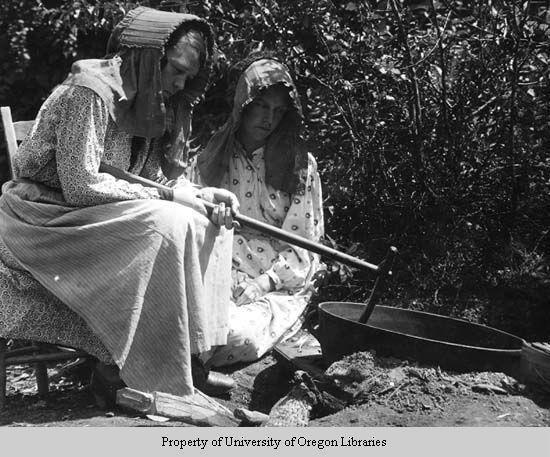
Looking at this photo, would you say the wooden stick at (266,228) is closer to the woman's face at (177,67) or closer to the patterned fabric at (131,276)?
the patterned fabric at (131,276)

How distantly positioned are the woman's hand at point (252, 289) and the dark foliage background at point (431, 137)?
1.68 feet

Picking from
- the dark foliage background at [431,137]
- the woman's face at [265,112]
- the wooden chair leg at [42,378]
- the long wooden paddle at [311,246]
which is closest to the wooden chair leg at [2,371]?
the wooden chair leg at [42,378]

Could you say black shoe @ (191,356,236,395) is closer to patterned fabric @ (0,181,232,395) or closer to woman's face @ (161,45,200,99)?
patterned fabric @ (0,181,232,395)

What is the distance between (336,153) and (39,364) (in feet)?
7.78

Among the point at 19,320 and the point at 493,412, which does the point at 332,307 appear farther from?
the point at 19,320

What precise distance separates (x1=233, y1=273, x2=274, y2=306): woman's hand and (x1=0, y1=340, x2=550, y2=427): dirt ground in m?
0.60

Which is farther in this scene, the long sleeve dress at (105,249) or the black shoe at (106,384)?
the black shoe at (106,384)

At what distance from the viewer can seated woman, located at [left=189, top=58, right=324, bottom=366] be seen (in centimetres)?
479

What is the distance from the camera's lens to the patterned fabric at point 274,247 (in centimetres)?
475

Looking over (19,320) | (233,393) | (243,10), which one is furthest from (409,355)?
(243,10)

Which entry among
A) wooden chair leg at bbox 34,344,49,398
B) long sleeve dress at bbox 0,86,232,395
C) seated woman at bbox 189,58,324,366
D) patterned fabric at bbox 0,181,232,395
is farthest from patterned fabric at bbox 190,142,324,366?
wooden chair leg at bbox 34,344,49,398

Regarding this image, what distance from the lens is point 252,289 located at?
477 centimetres

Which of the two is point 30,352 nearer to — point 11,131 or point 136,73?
point 11,131

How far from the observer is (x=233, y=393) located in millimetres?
4418
